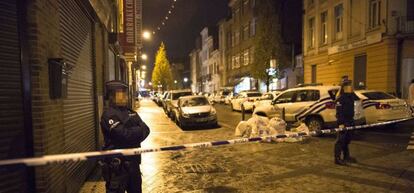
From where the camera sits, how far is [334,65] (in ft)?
75.8

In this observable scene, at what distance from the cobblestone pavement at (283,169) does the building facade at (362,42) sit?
29.7 feet

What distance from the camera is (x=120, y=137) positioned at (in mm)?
3881

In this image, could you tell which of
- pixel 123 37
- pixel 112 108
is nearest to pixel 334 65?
pixel 123 37

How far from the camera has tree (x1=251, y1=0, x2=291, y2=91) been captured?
30.2 m

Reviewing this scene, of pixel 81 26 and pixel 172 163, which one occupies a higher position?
pixel 81 26

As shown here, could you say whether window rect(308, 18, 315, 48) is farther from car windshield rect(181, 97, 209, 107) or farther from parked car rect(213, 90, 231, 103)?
car windshield rect(181, 97, 209, 107)

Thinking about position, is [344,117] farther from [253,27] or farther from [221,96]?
[253,27]

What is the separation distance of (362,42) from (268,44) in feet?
36.7

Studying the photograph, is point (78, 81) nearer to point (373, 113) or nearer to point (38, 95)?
point (38, 95)

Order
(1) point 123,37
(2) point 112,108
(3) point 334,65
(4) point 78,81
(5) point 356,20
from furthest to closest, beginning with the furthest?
(3) point 334,65 < (5) point 356,20 < (1) point 123,37 < (4) point 78,81 < (2) point 112,108

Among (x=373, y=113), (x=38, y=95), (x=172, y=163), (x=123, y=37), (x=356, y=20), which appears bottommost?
(x=172, y=163)

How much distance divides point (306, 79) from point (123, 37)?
1645 cm

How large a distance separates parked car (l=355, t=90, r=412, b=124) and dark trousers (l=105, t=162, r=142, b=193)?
30.1 feet

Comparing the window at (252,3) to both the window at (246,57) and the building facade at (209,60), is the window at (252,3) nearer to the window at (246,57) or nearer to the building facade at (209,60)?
the window at (246,57)
